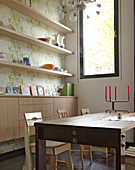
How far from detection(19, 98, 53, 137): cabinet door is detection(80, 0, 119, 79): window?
141 centimetres

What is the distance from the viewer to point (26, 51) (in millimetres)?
4352

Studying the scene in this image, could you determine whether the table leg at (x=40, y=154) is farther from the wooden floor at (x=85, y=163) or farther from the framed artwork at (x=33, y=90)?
the framed artwork at (x=33, y=90)

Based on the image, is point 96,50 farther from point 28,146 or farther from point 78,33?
point 28,146

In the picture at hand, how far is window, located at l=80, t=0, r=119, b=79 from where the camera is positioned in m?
4.92

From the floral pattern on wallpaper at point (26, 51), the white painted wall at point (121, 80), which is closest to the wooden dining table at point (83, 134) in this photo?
the floral pattern on wallpaper at point (26, 51)

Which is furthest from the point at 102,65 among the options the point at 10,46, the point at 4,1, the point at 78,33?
the point at 4,1

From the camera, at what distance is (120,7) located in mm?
4789

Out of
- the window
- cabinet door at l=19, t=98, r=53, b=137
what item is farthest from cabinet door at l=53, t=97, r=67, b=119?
the window

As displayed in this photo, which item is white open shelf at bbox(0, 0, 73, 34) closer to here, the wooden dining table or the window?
the window

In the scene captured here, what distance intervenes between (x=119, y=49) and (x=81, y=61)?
989mm

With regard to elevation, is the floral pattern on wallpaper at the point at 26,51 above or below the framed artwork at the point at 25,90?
above

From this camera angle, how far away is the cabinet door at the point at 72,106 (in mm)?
4888

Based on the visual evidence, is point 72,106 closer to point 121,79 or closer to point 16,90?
point 121,79

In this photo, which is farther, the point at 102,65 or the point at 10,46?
the point at 102,65
